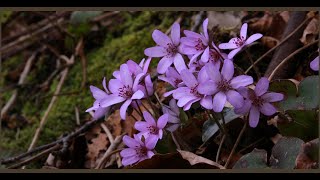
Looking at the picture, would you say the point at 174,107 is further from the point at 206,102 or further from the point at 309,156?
the point at 309,156

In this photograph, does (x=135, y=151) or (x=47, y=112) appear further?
(x=47, y=112)

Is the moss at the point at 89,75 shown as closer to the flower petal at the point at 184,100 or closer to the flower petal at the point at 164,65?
the flower petal at the point at 164,65

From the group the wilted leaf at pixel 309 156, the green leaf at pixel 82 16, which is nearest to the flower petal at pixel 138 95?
the wilted leaf at pixel 309 156

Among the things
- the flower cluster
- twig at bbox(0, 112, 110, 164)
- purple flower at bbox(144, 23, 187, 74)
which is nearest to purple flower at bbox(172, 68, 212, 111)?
the flower cluster

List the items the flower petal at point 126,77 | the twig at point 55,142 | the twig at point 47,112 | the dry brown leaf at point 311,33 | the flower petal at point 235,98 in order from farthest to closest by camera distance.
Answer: the twig at point 47,112
the twig at point 55,142
the dry brown leaf at point 311,33
the flower petal at point 126,77
the flower petal at point 235,98

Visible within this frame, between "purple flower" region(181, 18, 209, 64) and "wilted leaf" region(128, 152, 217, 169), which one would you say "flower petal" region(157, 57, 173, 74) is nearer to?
"purple flower" region(181, 18, 209, 64)

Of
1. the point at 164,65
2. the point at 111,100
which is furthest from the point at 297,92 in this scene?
the point at 111,100

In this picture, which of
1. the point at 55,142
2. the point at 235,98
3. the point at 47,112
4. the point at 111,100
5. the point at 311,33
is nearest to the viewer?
the point at 235,98
